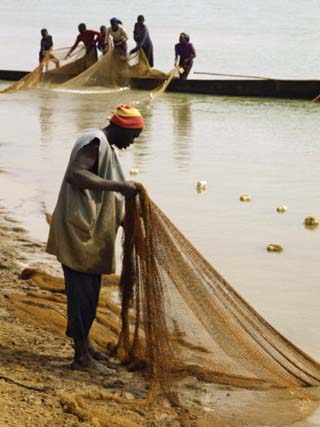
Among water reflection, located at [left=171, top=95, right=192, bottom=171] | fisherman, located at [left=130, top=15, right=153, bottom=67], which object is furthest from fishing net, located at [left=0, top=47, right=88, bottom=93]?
water reflection, located at [left=171, top=95, right=192, bottom=171]

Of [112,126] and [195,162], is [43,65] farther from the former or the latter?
[112,126]

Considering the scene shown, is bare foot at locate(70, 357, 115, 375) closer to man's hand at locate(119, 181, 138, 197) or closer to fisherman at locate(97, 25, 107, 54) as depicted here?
man's hand at locate(119, 181, 138, 197)

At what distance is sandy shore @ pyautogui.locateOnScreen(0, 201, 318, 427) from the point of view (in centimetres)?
408

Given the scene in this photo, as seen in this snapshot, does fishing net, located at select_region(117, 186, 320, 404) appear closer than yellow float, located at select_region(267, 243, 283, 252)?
Yes

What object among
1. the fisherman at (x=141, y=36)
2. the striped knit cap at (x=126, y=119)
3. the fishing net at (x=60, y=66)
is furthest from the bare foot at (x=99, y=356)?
the fisherman at (x=141, y=36)

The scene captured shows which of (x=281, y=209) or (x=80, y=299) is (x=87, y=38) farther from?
(x=80, y=299)

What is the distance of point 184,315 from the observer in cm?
462

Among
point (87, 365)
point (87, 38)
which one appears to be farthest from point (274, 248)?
point (87, 38)

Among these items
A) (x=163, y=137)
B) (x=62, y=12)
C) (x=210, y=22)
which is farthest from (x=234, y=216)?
(x=62, y=12)

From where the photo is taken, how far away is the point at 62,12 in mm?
59312

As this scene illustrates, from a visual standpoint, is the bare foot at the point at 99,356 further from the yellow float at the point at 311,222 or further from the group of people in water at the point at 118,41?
the group of people in water at the point at 118,41

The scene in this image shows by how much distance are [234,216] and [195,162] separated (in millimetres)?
3150

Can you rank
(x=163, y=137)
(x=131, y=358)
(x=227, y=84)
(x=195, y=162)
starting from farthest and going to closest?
(x=227, y=84), (x=163, y=137), (x=195, y=162), (x=131, y=358)

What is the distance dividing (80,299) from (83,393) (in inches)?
16.5
